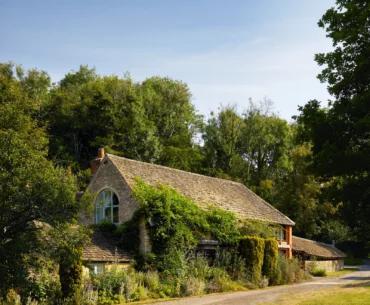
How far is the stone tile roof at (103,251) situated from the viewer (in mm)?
28059

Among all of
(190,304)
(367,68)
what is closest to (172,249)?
(190,304)

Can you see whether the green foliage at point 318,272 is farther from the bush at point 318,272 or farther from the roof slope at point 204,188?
the roof slope at point 204,188

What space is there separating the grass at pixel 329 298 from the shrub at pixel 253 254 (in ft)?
19.2

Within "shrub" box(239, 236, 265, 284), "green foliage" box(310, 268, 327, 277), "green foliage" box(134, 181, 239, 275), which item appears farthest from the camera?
"green foliage" box(310, 268, 327, 277)

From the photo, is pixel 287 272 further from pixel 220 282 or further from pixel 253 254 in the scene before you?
pixel 220 282

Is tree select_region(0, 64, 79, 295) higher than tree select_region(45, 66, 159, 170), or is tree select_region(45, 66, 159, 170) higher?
tree select_region(45, 66, 159, 170)

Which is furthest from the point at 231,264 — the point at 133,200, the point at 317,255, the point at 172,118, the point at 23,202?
the point at 172,118

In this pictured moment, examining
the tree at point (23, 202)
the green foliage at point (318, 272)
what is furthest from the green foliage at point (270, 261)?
the tree at point (23, 202)

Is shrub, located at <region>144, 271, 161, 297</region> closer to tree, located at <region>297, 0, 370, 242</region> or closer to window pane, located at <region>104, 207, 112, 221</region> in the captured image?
window pane, located at <region>104, 207, 112, 221</region>

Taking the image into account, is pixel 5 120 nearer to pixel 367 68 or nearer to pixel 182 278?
pixel 182 278

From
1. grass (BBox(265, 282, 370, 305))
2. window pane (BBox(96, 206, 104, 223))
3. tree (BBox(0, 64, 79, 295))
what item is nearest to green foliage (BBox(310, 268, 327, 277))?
grass (BBox(265, 282, 370, 305))

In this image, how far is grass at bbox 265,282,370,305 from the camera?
23.1m

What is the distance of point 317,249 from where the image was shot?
55281mm

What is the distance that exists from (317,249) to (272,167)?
23008mm
